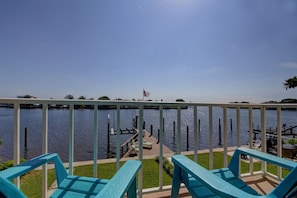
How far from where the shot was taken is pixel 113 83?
55.3 feet

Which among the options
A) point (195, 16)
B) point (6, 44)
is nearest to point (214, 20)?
point (195, 16)

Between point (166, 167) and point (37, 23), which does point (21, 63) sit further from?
point (166, 167)

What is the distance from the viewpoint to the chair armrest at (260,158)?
121cm

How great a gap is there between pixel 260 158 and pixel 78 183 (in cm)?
150

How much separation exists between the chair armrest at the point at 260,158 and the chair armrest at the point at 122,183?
1058mm

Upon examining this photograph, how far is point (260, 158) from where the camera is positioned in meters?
1.41

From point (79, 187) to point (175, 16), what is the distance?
17.0 feet

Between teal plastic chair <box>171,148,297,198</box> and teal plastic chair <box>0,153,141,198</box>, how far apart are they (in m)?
0.34

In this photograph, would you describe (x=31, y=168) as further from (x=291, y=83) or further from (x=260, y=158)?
(x=291, y=83)

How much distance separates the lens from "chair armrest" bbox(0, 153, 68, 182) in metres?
0.97

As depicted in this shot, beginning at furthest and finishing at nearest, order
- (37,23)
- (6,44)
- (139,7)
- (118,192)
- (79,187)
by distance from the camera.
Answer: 1. (6,44)
2. (37,23)
3. (139,7)
4. (79,187)
5. (118,192)

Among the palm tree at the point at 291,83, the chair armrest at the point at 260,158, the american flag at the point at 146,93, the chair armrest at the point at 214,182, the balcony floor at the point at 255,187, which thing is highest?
the american flag at the point at 146,93

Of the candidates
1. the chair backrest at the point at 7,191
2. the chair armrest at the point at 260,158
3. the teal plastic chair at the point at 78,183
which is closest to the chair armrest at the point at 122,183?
the teal plastic chair at the point at 78,183

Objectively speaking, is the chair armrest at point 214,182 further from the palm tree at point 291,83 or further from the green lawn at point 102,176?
the palm tree at point 291,83
